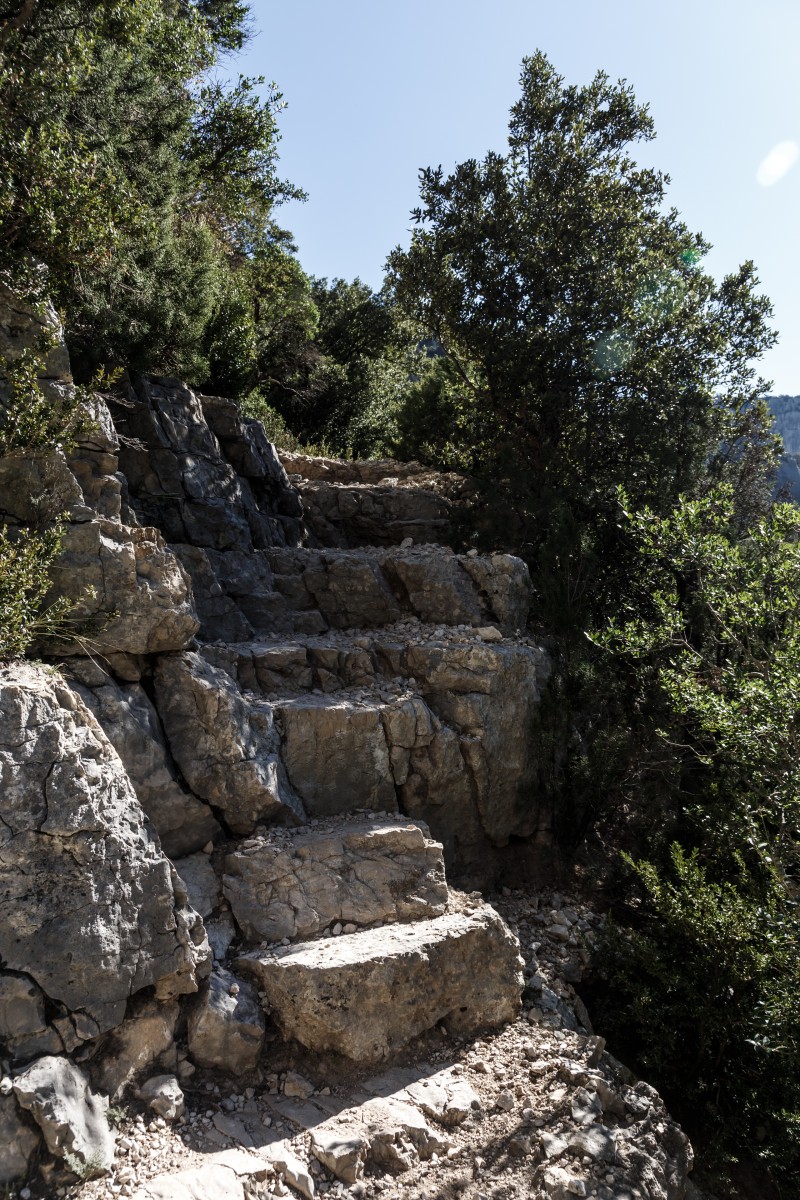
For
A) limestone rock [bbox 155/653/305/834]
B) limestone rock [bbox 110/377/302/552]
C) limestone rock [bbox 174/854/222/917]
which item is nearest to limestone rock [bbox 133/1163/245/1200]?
limestone rock [bbox 174/854/222/917]

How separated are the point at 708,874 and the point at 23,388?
24.0ft

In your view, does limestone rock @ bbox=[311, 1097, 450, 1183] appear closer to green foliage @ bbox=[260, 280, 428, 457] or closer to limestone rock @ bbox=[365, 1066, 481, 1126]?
limestone rock @ bbox=[365, 1066, 481, 1126]

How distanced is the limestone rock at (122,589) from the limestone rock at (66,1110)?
8.65 ft

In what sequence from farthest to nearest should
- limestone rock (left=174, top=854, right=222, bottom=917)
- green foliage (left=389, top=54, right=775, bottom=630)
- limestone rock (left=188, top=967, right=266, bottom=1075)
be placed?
green foliage (left=389, top=54, right=775, bottom=630) → limestone rock (left=174, top=854, right=222, bottom=917) → limestone rock (left=188, top=967, right=266, bottom=1075)

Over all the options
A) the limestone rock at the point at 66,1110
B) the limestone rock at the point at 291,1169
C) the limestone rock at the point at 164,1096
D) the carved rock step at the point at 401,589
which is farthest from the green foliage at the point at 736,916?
the limestone rock at the point at 66,1110

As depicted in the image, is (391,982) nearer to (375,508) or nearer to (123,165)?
(375,508)

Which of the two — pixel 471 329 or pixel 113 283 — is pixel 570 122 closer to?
pixel 471 329

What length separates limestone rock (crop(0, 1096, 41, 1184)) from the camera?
3.76 m

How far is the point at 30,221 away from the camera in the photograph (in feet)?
20.7

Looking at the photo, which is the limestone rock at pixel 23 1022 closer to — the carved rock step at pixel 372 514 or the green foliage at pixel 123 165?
the green foliage at pixel 123 165

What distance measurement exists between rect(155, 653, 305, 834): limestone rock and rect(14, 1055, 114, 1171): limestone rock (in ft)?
7.33

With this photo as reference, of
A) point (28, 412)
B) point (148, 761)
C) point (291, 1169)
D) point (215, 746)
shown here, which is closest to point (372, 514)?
point (215, 746)

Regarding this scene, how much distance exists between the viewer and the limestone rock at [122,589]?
577cm

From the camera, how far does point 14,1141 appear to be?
380 centimetres
